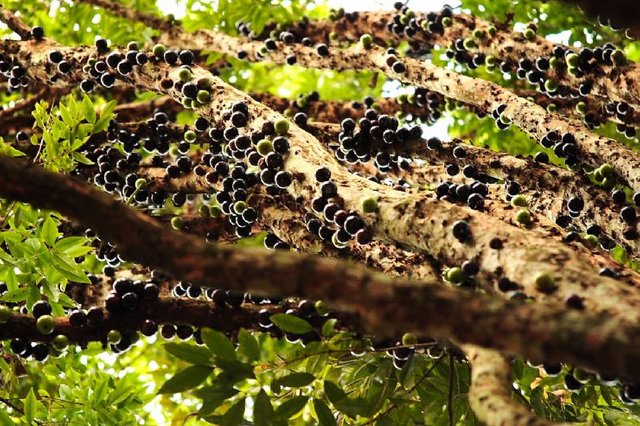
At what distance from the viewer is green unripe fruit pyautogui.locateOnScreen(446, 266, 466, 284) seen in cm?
247

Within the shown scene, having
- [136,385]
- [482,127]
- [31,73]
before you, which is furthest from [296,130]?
[482,127]

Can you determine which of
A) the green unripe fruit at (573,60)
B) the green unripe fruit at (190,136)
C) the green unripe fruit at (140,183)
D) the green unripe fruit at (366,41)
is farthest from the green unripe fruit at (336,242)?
the green unripe fruit at (366,41)

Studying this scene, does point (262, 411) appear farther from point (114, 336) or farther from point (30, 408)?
point (30, 408)

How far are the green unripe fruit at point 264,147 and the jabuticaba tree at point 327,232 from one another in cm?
2

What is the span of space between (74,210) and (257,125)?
7.23ft

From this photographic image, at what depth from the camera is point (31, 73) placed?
566 cm

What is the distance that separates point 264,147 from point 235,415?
5.20ft

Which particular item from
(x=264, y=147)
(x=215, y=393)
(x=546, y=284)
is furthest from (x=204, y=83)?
(x=546, y=284)

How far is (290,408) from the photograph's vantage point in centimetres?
243

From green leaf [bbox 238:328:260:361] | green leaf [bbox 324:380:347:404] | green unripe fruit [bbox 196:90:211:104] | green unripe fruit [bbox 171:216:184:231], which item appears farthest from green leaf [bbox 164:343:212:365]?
green unripe fruit [bbox 171:216:184:231]

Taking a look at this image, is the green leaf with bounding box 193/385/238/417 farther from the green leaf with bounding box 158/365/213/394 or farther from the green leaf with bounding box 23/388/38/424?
the green leaf with bounding box 23/388/38/424

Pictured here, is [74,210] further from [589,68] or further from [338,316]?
[589,68]

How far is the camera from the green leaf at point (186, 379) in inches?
89.7

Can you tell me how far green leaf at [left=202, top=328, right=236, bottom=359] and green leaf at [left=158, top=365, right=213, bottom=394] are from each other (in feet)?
0.25
